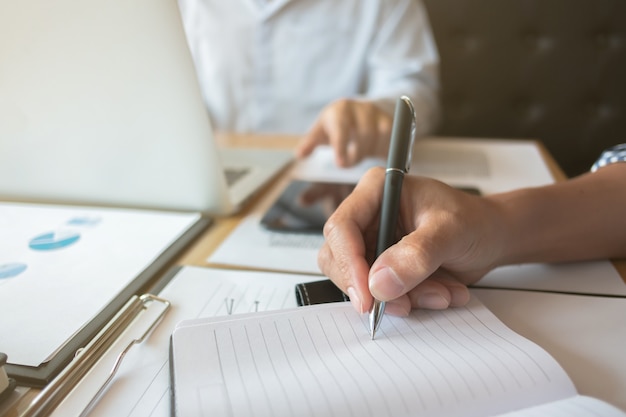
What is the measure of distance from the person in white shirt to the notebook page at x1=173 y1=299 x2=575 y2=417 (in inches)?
28.8

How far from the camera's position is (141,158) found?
491 mm

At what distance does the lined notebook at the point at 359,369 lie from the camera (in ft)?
0.81

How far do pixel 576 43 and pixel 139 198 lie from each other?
4.28ft

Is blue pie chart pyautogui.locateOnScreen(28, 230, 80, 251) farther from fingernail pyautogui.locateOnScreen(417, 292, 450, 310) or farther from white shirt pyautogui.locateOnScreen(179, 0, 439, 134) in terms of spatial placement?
white shirt pyautogui.locateOnScreen(179, 0, 439, 134)

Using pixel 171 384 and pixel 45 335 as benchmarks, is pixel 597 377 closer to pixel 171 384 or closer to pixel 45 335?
pixel 171 384

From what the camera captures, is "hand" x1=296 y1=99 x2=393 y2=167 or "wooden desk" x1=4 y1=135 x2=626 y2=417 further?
"hand" x1=296 y1=99 x2=393 y2=167

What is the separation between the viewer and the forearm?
0.40m

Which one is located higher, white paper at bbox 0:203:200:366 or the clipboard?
white paper at bbox 0:203:200:366

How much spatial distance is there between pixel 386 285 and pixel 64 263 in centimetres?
28

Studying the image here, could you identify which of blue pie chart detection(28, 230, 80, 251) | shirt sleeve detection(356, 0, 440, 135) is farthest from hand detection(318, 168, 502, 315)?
shirt sleeve detection(356, 0, 440, 135)

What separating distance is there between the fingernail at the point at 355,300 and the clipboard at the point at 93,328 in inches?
6.9

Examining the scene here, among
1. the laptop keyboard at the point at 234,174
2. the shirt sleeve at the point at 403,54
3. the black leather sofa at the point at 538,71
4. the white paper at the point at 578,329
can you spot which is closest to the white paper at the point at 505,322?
the white paper at the point at 578,329

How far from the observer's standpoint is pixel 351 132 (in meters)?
0.66

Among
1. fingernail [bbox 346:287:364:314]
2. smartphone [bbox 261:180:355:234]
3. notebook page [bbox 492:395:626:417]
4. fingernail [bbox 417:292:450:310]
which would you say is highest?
fingernail [bbox 346:287:364:314]
